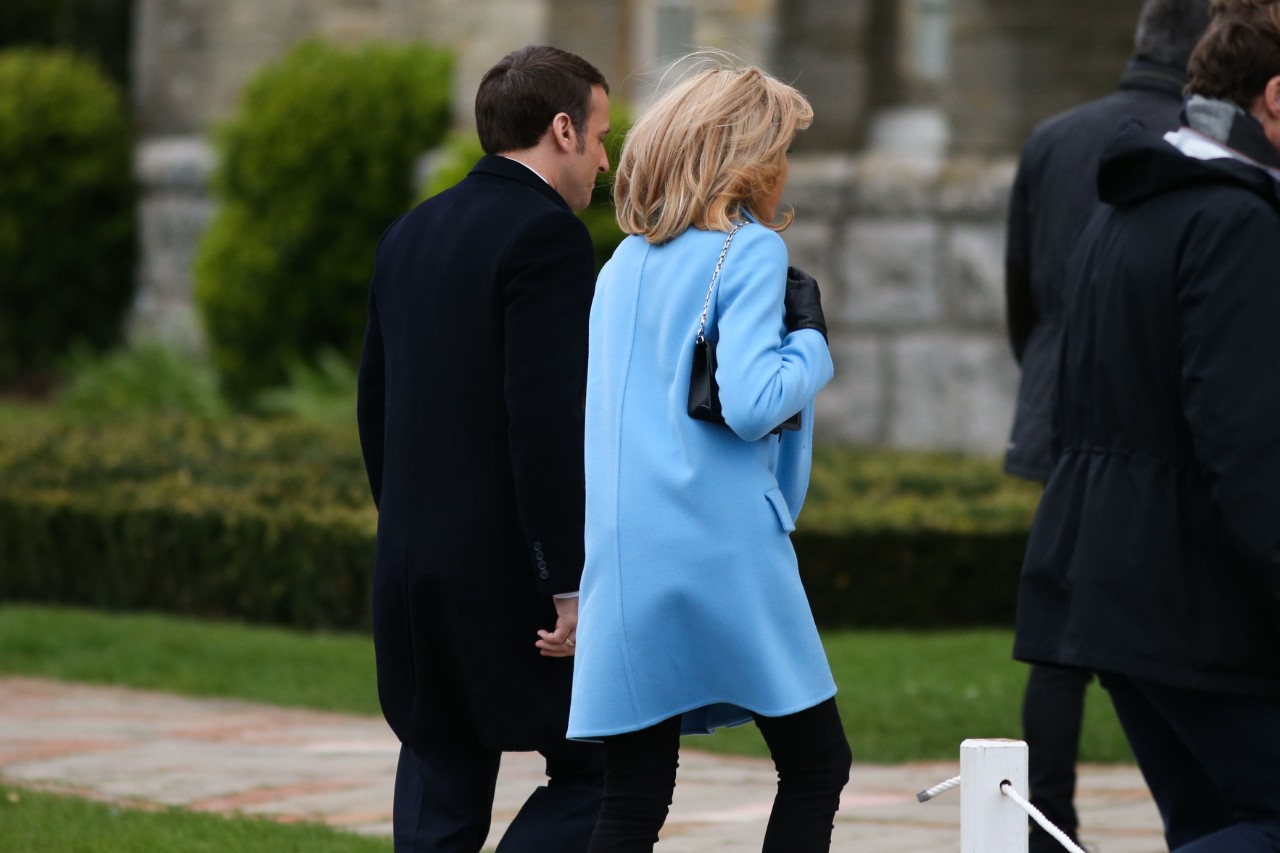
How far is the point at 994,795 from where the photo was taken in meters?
3.09

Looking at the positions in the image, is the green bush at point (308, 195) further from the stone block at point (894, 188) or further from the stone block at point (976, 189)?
the stone block at point (976, 189)

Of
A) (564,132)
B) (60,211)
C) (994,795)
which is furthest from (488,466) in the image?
(60,211)

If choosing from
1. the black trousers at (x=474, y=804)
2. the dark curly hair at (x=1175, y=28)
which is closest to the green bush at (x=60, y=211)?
Result: the dark curly hair at (x=1175, y=28)

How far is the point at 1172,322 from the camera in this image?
Result: 3.27m

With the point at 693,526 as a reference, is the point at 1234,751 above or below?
below

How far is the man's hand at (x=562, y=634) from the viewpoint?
3566mm

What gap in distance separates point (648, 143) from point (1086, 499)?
0.97m

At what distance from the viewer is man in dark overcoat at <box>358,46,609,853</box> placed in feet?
11.6

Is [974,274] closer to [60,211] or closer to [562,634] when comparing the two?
[60,211]

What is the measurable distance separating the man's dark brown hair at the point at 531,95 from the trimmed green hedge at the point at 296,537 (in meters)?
4.71

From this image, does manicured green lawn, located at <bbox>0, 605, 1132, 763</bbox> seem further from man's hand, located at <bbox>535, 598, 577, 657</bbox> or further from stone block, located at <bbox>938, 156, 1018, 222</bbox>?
stone block, located at <bbox>938, 156, 1018, 222</bbox>

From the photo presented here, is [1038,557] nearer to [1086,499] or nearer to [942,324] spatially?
[1086,499]

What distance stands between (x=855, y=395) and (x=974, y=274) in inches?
42.4

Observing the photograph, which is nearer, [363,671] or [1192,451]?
[1192,451]
